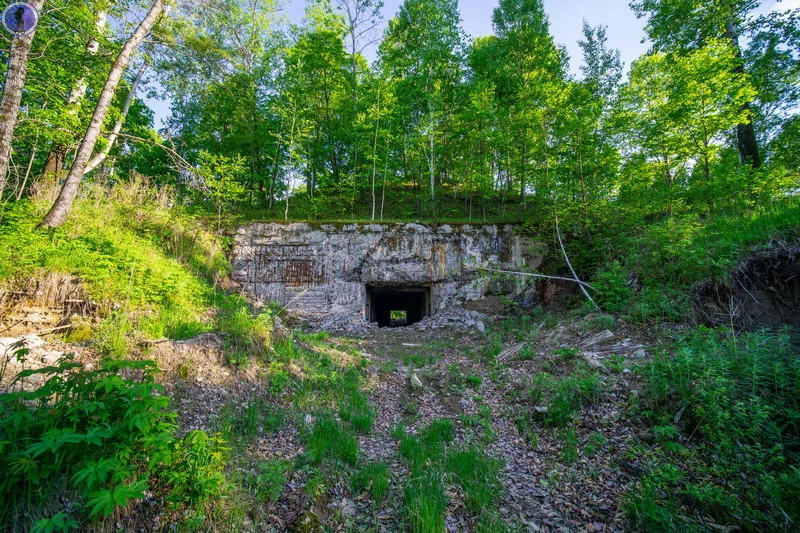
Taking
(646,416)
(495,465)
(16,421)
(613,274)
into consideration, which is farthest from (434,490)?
(613,274)

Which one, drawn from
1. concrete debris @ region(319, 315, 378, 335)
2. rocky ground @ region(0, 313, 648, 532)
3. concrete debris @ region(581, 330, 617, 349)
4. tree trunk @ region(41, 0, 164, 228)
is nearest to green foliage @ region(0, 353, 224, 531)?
rocky ground @ region(0, 313, 648, 532)

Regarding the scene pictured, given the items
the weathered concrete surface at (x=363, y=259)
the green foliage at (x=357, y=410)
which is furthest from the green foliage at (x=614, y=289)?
the green foliage at (x=357, y=410)

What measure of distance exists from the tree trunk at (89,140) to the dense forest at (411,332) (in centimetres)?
4

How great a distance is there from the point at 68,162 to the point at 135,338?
9387 millimetres

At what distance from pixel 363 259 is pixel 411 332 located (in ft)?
9.96

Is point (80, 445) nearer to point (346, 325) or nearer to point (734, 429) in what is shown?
point (734, 429)

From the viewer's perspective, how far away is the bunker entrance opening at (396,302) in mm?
11815

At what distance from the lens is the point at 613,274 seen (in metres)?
7.40

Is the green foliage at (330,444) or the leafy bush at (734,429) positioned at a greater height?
the leafy bush at (734,429)

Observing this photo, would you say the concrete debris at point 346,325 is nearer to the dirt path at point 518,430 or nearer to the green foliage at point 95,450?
the dirt path at point 518,430

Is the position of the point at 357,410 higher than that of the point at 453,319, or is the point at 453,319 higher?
the point at 453,319

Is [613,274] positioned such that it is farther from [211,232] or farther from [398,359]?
[211,232]

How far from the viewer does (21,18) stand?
5.00 meters

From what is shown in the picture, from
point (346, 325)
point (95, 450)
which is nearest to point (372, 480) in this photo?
point (95, 450)
